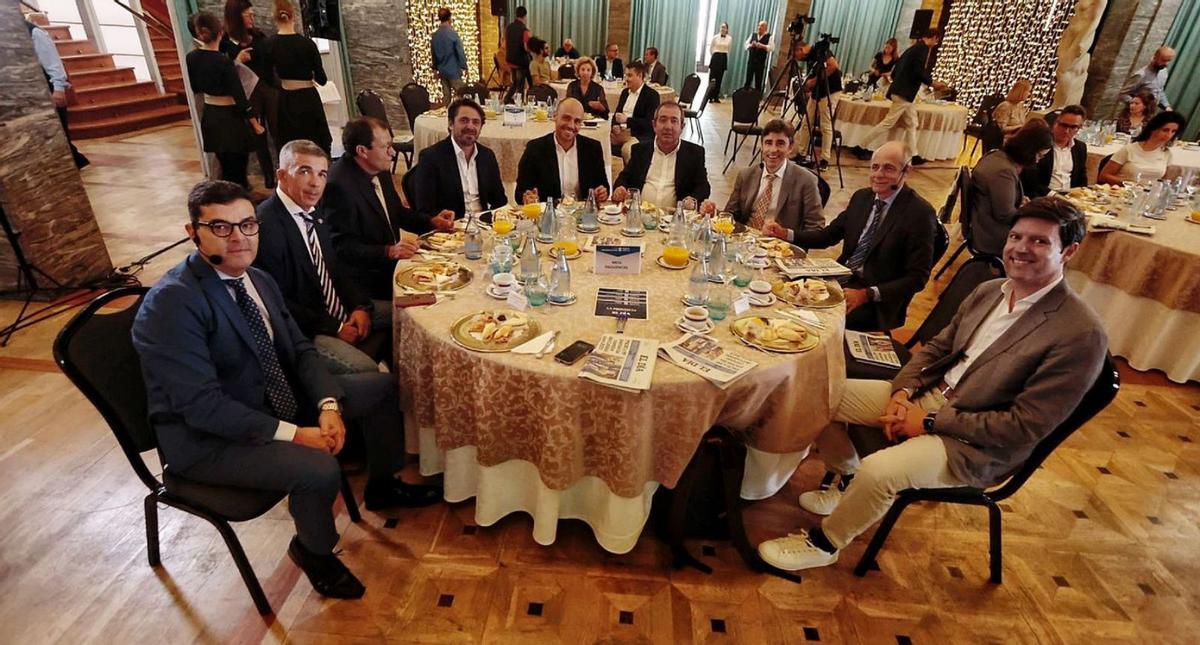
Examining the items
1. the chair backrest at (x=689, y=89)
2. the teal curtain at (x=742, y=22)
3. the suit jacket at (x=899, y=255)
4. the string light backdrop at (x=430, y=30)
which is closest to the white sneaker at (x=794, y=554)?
the suit jacket at (x=899, y=255)

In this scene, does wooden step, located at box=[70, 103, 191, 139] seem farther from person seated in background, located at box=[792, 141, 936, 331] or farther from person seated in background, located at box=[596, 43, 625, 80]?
person seated in background, located at box=[792, 141, 936, 331]

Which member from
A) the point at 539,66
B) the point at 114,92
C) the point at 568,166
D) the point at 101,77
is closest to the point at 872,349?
the point at 568,166

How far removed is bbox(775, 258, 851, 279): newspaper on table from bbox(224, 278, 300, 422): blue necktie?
79.8 inches

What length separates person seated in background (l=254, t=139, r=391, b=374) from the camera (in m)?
2.34

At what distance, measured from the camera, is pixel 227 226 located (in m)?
1.71

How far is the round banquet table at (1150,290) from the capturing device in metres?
3.28

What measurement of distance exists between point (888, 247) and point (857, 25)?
1305 cm

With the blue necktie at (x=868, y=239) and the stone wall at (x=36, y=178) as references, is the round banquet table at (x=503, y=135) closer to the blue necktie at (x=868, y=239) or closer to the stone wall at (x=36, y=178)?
the stone wall at (x=36, y=178)

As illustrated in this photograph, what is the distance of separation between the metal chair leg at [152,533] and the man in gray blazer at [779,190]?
308 cm

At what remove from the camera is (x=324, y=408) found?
76.8 inches

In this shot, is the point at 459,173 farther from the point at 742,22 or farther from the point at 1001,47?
the point at 742,22

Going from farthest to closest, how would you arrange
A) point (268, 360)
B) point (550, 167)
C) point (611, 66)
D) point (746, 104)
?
point (611, 66)
point (746, 104)
point (550, 167)
point (268, 360)

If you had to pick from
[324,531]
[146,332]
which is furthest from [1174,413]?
[146,332]

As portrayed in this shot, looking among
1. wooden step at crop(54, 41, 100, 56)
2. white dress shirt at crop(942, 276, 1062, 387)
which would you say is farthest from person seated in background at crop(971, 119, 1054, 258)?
wooden step at crop(54, 41, 100, 56)
